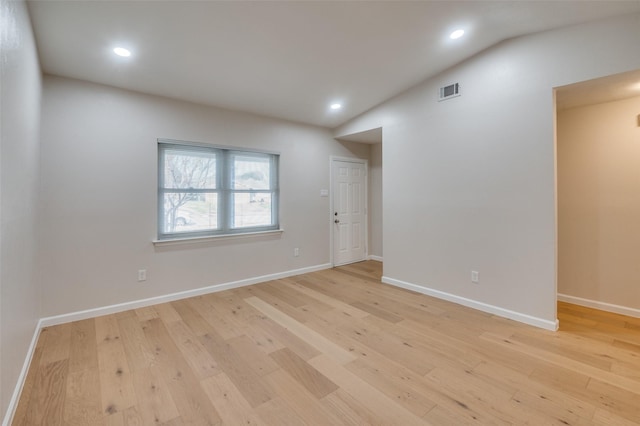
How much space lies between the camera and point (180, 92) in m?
3.45

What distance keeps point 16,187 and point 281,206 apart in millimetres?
3085

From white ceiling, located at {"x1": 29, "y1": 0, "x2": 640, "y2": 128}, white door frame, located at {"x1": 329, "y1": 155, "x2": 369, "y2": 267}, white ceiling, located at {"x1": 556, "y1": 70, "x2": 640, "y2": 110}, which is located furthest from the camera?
white door frame, located at {"x1": 329, "y1": 155, "x2": 369, "y2": 267}

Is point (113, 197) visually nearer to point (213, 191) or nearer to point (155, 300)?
point (213, 191)

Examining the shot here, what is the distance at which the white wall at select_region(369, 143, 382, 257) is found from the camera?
5.79m

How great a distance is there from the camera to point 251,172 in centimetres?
437

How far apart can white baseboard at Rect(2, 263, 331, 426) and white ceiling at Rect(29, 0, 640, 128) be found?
251 cm

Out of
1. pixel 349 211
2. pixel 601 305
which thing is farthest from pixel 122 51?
pixel 601 305

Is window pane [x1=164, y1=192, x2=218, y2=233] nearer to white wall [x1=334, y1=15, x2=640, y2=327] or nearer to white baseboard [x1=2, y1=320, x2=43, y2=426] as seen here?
white baseboard [x1=2, y1=320, x2=43, y2=426]

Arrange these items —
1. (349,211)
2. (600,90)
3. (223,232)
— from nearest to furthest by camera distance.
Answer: (600,90) → (223,232) → (349,211)

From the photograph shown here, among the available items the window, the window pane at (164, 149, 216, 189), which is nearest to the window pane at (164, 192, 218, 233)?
the window

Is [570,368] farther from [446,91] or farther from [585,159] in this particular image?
[446,91]

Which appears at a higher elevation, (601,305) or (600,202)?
(600,202)

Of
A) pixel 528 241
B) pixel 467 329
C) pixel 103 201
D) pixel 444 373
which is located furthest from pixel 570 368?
pixel 103 201

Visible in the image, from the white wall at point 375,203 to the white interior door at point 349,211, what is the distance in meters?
0.16
